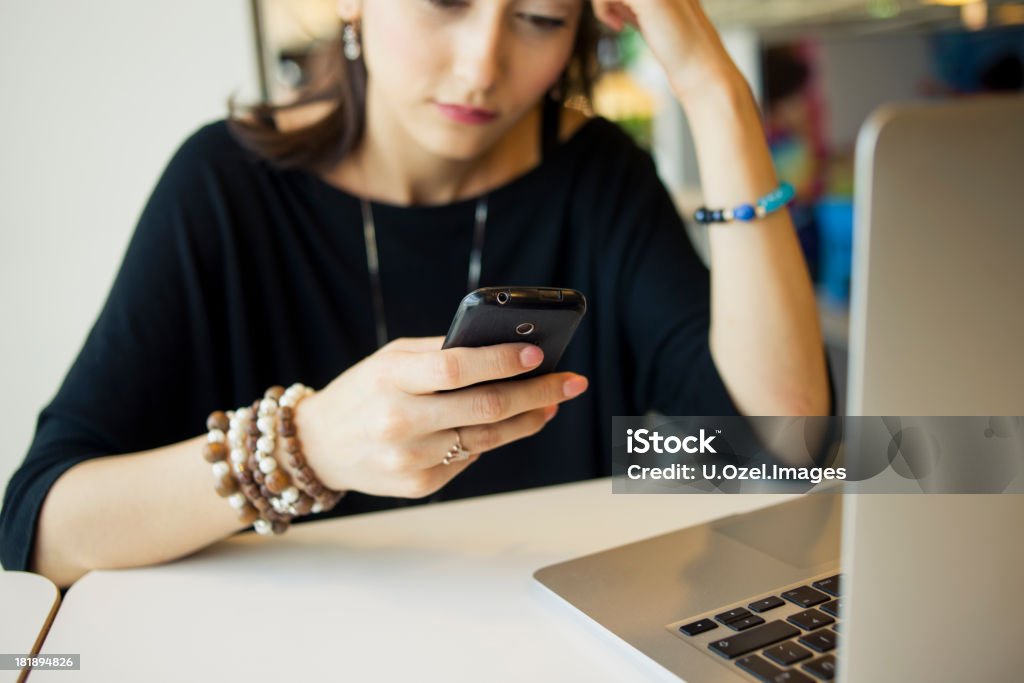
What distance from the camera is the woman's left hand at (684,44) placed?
82 centimetres

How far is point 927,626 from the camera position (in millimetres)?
359

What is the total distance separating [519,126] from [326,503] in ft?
1.96

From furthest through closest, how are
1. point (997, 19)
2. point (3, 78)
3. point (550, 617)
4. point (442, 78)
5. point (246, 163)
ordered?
point (997, 19), point (3, 78), point (246, 163), point (442, 78), point (550, 617)

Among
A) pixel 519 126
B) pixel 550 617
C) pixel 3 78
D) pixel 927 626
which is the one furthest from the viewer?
pixel 3 78

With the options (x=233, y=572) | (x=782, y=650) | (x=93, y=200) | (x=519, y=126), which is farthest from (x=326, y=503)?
(x=93, y=200)

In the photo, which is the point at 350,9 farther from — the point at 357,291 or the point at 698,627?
the point at 698,627

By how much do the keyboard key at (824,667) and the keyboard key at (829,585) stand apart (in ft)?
0.26

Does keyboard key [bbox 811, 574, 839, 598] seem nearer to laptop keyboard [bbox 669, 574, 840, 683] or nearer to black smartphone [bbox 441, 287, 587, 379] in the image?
laptop keyboard [bbox 669, 574, 840, 683]

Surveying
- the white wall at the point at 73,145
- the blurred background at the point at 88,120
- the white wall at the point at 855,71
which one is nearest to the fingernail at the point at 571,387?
the blurred background at the point at 88,120

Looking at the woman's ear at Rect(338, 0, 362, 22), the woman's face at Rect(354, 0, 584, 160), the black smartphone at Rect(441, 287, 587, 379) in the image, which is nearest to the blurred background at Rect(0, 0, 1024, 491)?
the woman's ear at Rect(338, 0, 362, 22)

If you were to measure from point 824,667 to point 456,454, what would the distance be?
0.84ft

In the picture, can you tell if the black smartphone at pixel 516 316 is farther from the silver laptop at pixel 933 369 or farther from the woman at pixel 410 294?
the silver laptop at pixel 933 369

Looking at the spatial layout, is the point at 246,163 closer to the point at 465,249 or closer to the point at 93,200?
the point at 465,249

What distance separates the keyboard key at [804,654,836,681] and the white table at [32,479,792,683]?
8cm
